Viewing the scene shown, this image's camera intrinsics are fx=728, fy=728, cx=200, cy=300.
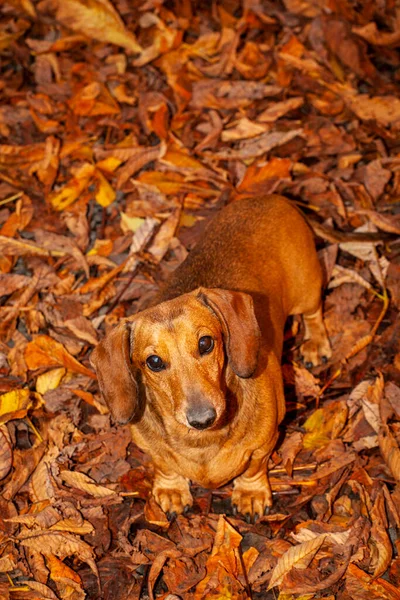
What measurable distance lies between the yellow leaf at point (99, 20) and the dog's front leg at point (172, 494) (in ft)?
15.3

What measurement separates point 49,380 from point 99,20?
13.6 feet

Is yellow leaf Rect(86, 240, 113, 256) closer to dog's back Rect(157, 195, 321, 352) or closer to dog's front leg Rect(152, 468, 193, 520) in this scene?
dog's back Rect(157, 195, 321, 352)

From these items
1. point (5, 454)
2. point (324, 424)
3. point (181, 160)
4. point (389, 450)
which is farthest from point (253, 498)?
point (181, 160)

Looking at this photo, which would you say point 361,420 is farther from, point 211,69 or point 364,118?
point 211,69

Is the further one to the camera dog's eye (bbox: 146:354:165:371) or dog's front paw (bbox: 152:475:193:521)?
dog's front paw (bbox: 152:475:193:521)

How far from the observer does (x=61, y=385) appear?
474 centimetres

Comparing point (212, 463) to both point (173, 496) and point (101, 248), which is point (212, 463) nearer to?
point (173, 496)

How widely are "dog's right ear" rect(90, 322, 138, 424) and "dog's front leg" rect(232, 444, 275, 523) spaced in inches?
36.1

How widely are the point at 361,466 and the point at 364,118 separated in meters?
3.32

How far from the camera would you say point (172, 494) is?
411cm

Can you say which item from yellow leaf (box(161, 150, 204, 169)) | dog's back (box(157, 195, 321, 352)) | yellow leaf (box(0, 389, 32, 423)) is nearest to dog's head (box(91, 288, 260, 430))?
dog's back (box(157, 195, 321, 352))

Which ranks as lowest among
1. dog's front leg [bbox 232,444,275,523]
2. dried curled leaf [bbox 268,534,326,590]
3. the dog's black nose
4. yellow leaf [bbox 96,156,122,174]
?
dried curled leaf [bbox 268,534,326,590]

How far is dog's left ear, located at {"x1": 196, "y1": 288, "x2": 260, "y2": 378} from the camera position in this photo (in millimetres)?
3383

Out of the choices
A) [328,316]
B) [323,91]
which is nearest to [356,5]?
[323,91]
